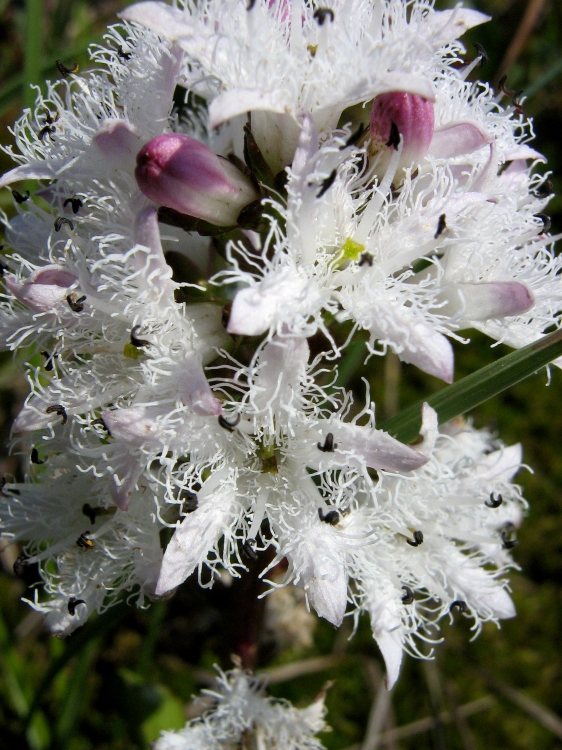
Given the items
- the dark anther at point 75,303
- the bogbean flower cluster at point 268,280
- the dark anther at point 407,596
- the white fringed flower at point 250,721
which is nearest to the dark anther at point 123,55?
the bogbean flower cluster at point 268,280

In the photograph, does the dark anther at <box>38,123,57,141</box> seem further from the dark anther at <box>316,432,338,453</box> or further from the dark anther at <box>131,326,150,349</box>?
the dark anther at <box>316,432,338,453</box>

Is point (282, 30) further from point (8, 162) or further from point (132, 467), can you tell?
point (8, 162)

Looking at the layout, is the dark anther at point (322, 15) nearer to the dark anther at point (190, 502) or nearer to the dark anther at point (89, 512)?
the dark anther at point (190, 502)

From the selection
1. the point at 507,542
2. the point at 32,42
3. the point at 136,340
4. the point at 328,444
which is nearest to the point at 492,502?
the point at 507,542

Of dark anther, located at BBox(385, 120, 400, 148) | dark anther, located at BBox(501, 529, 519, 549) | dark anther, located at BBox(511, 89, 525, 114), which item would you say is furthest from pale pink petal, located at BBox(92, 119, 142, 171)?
dark anther, located at BBox(501, 529, 519, 549)

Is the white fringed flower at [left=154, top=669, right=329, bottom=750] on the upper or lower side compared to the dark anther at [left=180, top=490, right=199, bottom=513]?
lower

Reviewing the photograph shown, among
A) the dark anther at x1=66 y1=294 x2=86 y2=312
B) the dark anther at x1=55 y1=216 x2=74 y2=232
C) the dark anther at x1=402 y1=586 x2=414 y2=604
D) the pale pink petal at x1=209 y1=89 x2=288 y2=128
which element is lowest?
the dark anther at x1=402 y1=586 x2=414 y2=604

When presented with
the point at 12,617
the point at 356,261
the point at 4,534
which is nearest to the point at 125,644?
the point at 12,617
